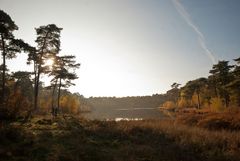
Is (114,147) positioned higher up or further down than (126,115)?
Answer: further down

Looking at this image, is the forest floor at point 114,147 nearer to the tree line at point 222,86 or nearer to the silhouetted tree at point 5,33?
the silhouetted tree at point 5,33

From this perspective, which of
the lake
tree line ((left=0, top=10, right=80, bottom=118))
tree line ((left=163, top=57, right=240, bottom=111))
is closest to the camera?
tree line ((left=0, top=10, right=80, bottom=118))

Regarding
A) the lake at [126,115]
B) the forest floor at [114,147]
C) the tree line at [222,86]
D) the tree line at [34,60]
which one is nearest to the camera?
the forest floor at [114,147]

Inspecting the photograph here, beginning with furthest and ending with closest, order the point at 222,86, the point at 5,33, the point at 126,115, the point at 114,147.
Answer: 1. the point at 126,115
2. the point at 222,86
3. the point at 5,33
4. the point at 114,147

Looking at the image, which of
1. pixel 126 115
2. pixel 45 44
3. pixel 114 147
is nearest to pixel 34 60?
pixel 45 44

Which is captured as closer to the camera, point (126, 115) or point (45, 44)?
point (45, 44)

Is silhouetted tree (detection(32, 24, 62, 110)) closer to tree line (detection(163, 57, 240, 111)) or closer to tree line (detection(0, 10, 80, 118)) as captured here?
tree line (detection(0, 10, 80, 118))

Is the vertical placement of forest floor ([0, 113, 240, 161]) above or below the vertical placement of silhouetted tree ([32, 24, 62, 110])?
below

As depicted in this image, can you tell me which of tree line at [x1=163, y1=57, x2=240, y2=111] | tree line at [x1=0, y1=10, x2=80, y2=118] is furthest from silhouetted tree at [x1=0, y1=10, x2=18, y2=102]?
tree line at [x1=163, y1=57, x2=240, y2=111]

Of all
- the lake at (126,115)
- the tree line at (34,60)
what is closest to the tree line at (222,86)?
the lake at (126,115)

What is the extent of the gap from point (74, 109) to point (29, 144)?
57355 mm

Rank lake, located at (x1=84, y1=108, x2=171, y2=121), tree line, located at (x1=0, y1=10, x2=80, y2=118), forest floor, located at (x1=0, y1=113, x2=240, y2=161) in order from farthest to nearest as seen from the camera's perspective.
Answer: lake, located at (x1=84, y1=108, x2=171, y2=121) → tree line, located at (x1=0, y1=10, x2=80, y2=118) → forest floor, located at (x1=0, y1=113, x2=240, y2=161)

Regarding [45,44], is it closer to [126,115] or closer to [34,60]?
[34,60]

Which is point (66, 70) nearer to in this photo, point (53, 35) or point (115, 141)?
point (53, 35)
